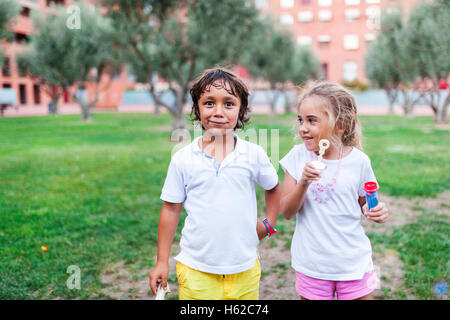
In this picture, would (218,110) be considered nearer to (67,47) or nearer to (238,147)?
(238,147)

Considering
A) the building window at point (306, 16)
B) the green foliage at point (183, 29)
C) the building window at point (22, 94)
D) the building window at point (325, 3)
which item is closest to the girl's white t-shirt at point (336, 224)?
the green foliage at point (183, 29)

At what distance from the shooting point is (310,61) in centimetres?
3506

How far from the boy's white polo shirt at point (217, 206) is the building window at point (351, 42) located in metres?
50.4

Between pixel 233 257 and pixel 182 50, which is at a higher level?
pixel 182 50

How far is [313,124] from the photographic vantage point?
2.07 meters

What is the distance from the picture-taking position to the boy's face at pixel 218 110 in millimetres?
1968

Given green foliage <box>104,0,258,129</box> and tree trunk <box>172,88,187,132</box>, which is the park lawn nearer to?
tree trunk <box>172,88,187,132</box>

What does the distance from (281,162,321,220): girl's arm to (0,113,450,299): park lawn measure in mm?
299

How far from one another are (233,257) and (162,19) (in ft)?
→ 45.0

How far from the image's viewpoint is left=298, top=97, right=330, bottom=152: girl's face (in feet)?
6.75

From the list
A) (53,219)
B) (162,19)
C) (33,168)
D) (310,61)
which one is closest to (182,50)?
(162,19)

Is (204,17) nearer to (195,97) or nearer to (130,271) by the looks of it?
(130,271)

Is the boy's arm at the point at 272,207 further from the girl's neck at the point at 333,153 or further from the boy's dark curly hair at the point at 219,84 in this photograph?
the boy's dark curly hair at the point at 219,84

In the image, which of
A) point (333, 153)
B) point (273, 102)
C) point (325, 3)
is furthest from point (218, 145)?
point (325, 3)
